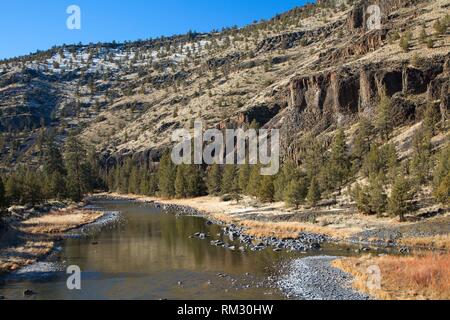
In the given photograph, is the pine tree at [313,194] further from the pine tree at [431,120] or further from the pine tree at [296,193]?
the pine tree at [431,120]

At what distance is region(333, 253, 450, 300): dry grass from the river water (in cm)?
630

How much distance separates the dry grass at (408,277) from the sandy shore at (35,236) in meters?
28.5

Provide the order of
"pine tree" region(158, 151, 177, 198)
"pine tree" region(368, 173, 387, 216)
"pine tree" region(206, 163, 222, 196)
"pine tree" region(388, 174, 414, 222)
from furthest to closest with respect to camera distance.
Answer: "pine tree" region(158, 151, 177, 198) → "pine tree" region(206, 163, 222, 196) → "pine tree" region(368, 173, 387, 216) → "pine tree" region(388, 174, 414, 222)

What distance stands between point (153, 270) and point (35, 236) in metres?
25.2

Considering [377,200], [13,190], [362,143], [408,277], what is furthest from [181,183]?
[408,277]

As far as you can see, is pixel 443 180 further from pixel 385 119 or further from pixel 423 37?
pixel 423 37

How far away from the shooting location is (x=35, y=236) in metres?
55.6

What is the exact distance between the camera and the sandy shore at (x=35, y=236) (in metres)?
40.7

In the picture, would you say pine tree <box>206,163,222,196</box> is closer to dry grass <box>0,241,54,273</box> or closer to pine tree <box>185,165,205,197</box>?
pine tree <box>185,165,205,197</box>

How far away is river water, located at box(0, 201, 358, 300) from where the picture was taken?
3005 centimetres

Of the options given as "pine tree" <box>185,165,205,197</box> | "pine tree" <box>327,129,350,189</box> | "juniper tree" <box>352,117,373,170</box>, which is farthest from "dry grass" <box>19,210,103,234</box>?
"juniper tree" <box>352,117,373,170</box>

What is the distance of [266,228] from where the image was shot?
6278cm

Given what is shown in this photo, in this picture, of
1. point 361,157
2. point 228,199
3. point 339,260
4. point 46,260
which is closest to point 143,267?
point 46,260
